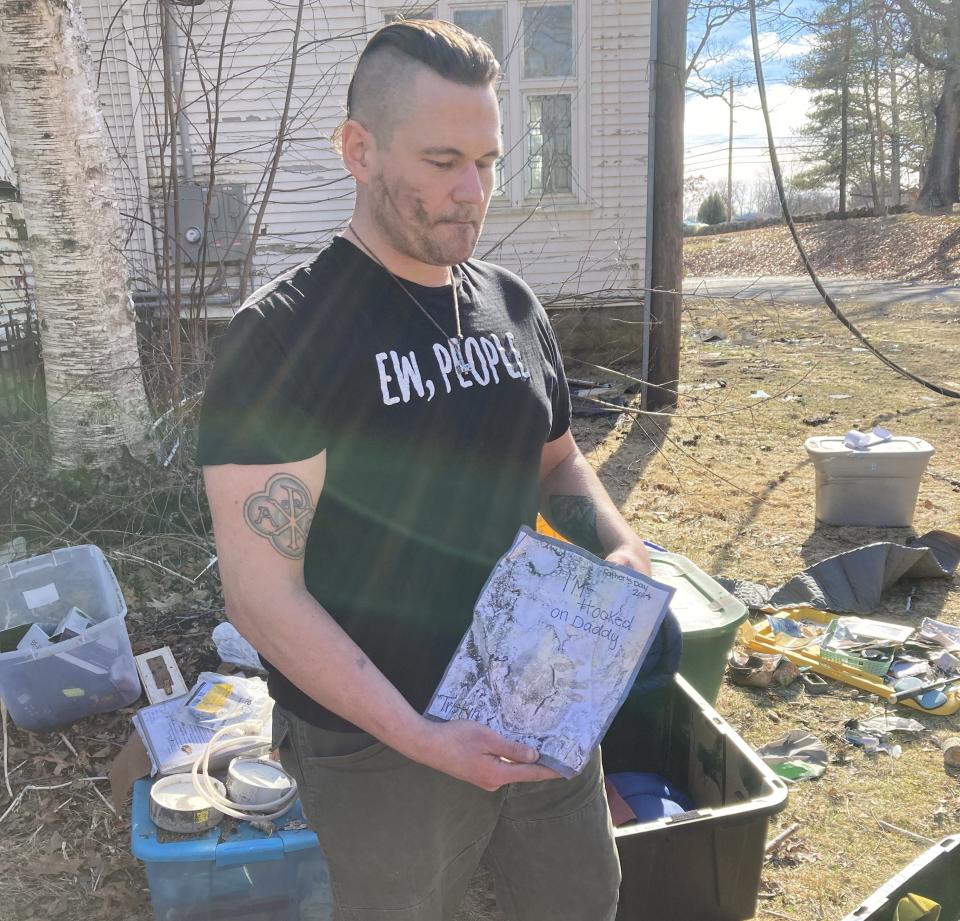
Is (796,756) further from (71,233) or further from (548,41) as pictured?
(548,41)

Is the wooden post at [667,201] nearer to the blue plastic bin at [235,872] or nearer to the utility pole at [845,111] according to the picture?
the blue plastic bin at [235,872]

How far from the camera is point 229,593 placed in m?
1.33

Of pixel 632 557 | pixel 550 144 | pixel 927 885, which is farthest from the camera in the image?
pixel 550 144

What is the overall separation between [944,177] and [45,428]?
30025 millimetres

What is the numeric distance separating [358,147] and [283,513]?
0.65 meters

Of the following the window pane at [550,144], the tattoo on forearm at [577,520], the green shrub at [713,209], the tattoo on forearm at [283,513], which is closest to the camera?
the tattoo on forearm at [283,513]

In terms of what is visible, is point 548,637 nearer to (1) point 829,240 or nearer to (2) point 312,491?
(2) point 312,491

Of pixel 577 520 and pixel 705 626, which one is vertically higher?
pixel 577 520

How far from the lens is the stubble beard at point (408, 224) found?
56.0 inches

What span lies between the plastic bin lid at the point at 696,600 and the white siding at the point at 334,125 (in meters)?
6.16

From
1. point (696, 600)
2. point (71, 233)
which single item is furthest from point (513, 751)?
point (71, 233)

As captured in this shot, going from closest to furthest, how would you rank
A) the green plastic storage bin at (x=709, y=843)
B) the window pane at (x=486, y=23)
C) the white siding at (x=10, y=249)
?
the green plastic storage bin at (x=709, y=843), the white siding at (x=10, y=249), the window pane at (x=486, y=23)

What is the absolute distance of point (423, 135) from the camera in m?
1.39

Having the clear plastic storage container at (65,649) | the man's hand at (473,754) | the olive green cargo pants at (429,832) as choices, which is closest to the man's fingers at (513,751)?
the man's hand at (473,754)
